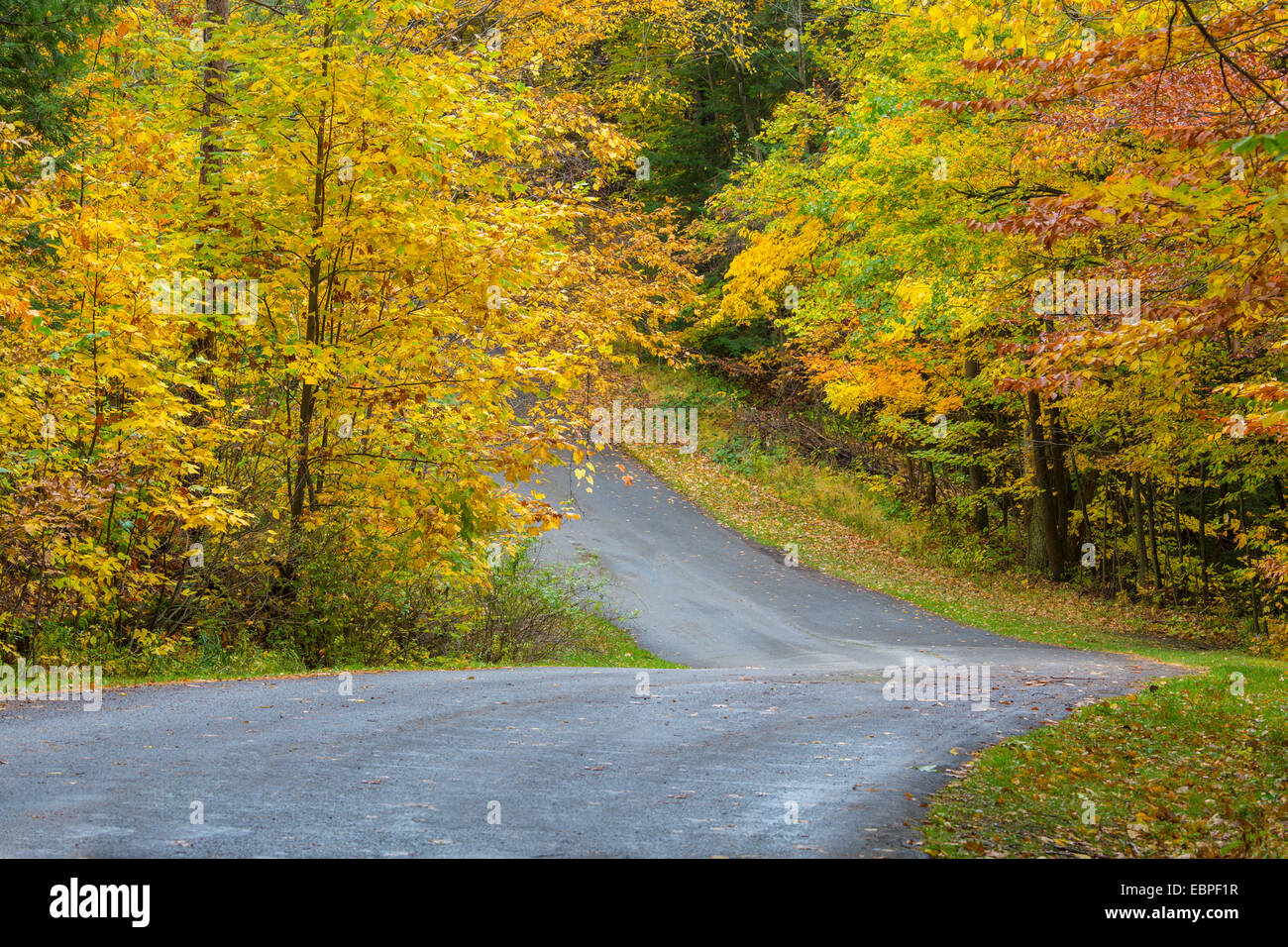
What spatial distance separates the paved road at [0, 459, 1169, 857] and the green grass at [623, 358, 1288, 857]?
0.51 metres

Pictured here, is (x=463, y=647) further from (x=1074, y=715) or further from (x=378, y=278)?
(x=1074, y=715)

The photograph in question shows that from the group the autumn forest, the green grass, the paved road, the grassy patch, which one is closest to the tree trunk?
the green grass

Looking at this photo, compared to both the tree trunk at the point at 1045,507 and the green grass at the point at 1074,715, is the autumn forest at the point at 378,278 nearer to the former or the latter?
the green grass at the point at 1074,715

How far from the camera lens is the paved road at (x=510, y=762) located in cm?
531

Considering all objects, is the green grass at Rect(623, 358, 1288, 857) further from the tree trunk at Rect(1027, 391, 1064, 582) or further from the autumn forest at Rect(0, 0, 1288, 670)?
the autumn forest at Rect(0, 0, 1288, 670)

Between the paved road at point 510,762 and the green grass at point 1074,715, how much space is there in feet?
1.66

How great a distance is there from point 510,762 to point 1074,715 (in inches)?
226

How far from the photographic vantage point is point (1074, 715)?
10.2 meters

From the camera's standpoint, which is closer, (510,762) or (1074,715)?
(510,762)

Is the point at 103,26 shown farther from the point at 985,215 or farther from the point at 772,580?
the point at 772,580

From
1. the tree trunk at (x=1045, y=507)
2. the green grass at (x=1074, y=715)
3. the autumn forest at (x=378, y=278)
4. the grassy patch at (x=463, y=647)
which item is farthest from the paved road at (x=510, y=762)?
the tree trunk at (x=1045, y=507)

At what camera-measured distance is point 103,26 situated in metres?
11.8

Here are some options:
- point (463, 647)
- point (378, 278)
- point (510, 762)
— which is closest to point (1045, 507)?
point (463, 647)
